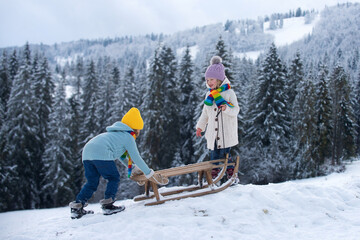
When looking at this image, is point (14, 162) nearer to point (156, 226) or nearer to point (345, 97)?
point (156, 226)

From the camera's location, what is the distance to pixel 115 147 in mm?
4805

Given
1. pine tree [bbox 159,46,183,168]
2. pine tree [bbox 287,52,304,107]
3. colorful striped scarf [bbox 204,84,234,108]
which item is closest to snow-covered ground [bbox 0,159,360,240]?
colorful striped scarf [bbox 204,84,234,108]

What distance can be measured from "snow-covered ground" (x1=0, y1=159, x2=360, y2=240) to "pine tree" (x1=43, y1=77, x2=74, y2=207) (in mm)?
22805

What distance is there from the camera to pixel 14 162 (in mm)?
24938

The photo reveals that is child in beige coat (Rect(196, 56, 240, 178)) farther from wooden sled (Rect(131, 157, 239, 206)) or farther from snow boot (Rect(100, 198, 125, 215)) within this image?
snow boot (Rect(100, 198, 125, 215))

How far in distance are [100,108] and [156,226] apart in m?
30.3

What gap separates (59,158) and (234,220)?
25145mm

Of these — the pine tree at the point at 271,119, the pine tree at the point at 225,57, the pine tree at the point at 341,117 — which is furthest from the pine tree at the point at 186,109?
the pine tree at the point at 341,117

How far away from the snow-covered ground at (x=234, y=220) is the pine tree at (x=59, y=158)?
74.8 ft

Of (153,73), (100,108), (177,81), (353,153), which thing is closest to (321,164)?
(353,153)

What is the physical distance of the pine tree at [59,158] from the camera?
25.5 m

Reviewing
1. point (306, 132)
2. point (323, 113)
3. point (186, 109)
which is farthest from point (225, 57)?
point (323, 113)

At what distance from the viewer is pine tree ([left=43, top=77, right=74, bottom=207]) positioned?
2553 cm

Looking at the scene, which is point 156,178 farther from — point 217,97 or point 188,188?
point 217,97
